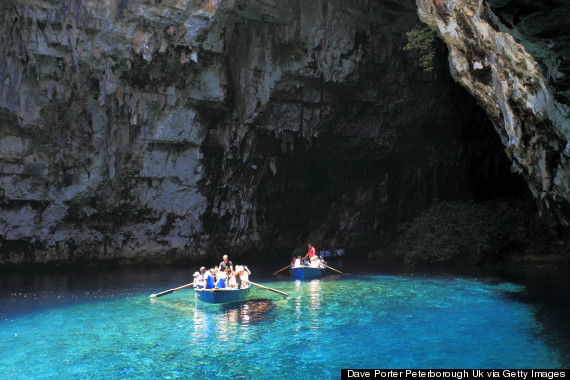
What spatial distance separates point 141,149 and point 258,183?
8.18 m

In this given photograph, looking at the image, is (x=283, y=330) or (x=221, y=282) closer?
(x=283, y=330)

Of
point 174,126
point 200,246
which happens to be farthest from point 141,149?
point 200,246

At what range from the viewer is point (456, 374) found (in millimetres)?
8688

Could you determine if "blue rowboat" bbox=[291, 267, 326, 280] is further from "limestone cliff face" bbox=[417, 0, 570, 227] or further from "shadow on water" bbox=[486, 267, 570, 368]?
"limestone cliff face" bbox=[417, 0, 570, 227]

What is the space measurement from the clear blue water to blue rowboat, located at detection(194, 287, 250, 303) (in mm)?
286

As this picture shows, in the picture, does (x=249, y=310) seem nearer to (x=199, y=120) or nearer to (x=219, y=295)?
(x=219, y=295)

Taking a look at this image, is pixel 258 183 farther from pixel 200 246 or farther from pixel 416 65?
pixel 416 65

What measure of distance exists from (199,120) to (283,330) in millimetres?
18951

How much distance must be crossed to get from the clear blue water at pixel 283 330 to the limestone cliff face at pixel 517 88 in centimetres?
436

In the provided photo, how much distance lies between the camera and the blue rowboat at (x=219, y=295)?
15.7 meters

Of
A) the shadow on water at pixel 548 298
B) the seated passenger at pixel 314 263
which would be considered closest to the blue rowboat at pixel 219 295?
the seated passenger at pixel 314 263

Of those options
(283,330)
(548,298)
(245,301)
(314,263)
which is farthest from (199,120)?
(548,298)

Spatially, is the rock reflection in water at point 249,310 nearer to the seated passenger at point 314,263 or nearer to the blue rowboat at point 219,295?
the blue rowboat at point 219,295

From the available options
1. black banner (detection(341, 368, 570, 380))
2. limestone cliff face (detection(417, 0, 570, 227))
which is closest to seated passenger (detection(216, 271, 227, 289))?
black banner (detection(341, 368, 570, 380))
